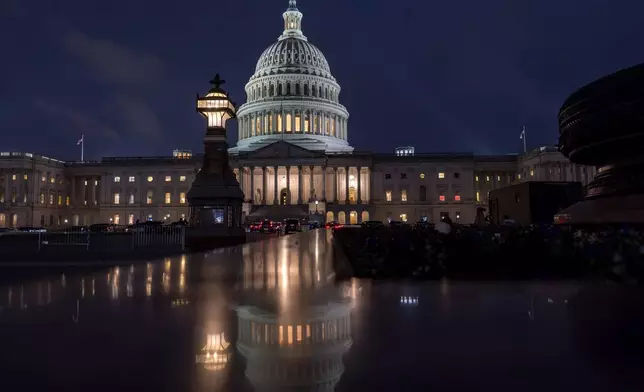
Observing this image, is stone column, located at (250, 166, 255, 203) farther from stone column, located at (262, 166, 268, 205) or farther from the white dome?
the white dome

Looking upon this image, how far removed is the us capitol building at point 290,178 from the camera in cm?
10475

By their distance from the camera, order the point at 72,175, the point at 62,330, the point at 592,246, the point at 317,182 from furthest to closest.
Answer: the point at 72,175 → the point at 317,182 → the point at 592,246 → the point at 62,330

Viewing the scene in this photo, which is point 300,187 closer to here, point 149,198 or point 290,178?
A: point 290,178

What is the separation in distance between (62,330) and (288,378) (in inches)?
117

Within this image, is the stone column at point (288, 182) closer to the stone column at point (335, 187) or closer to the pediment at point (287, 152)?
the pediment at point (287, 152)

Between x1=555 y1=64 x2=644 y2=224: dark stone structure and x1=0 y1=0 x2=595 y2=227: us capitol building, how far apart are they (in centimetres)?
8079

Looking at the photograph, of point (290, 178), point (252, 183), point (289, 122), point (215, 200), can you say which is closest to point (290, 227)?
point (215, 200)

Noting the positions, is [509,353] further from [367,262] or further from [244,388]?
[367,262]

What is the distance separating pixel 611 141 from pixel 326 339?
12.5 m

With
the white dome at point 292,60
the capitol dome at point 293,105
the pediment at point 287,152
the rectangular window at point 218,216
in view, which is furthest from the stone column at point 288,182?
the rectangular window at point 218,216

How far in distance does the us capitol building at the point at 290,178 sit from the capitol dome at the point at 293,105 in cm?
30

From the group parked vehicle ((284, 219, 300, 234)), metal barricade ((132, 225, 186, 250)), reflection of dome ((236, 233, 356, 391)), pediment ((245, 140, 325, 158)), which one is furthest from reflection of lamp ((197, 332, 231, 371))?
pediment ((245, 140, 325, 158))

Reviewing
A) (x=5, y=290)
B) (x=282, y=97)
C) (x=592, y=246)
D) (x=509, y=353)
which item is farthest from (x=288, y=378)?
(x=282, y=97)

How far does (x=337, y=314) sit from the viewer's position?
553 cm
